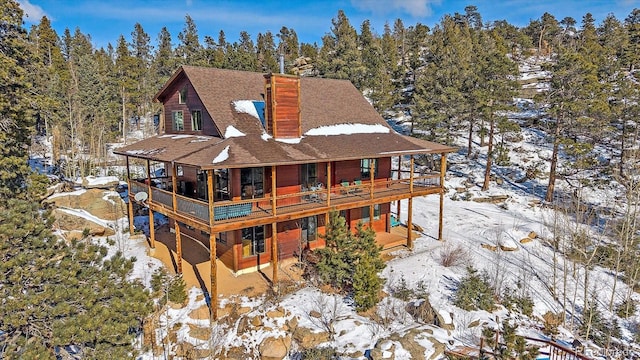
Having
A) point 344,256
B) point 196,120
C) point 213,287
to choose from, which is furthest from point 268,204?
point 196,120

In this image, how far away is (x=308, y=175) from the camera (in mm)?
18594

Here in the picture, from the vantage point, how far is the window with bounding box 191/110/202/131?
18.9 meters

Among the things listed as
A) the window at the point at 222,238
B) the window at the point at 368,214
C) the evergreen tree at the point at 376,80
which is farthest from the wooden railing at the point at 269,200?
the evergreen tree at the point at 376,80

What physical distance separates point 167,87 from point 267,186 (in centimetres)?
810

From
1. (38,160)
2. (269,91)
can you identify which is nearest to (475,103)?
(269,91)

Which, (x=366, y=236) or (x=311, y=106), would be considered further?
(x=311, y=106)

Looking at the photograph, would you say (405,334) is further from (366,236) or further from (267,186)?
(267,186)

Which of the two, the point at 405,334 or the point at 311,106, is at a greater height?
the point at 311,106

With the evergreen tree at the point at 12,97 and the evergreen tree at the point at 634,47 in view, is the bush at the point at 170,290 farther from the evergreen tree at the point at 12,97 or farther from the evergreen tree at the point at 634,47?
the evergreen tree at the point at 634,47

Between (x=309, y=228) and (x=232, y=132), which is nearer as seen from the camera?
(x=232, y=132)

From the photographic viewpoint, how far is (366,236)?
49.6ft

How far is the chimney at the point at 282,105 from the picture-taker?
17.4 metres

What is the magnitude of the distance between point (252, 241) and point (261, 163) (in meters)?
4.49

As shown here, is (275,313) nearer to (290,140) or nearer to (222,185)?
(222,185)
